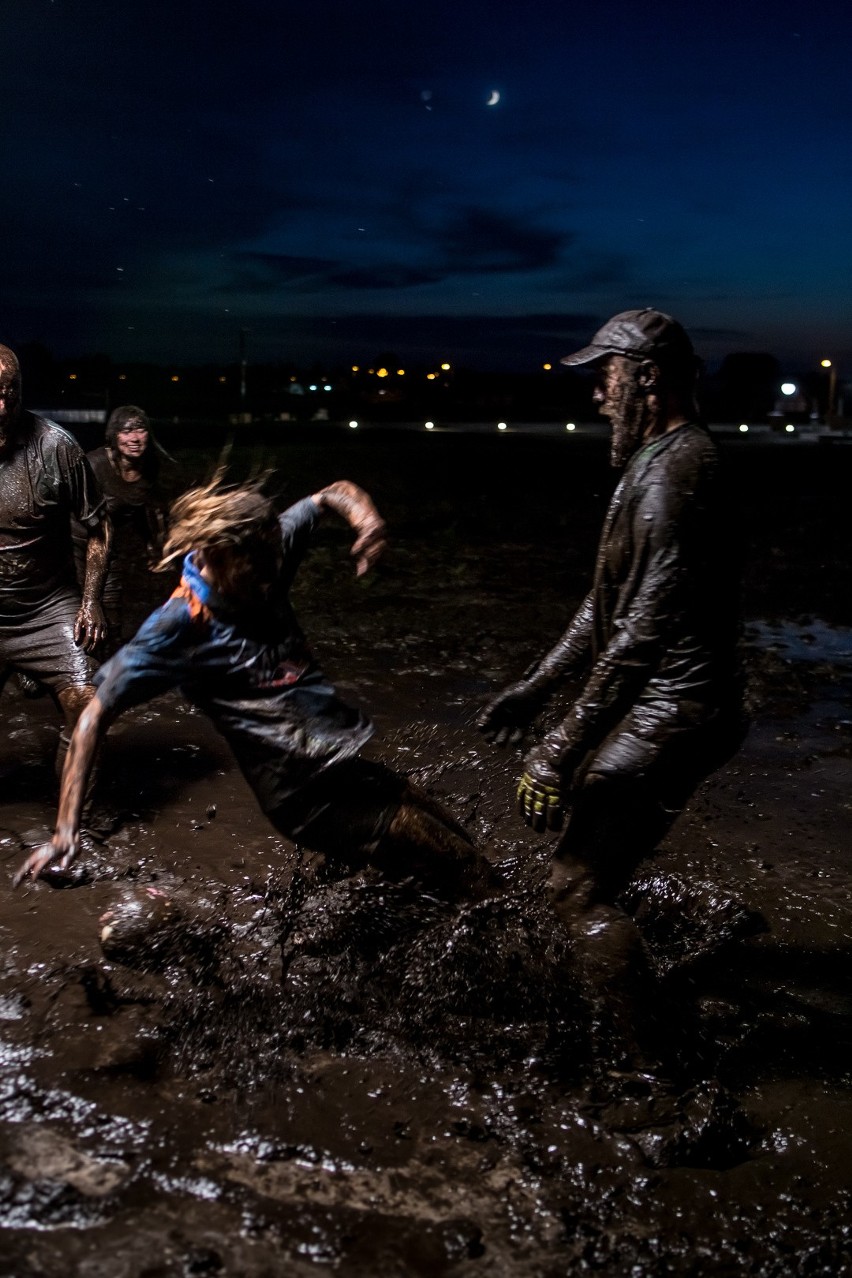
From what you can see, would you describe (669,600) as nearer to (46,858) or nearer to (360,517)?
(360,517)

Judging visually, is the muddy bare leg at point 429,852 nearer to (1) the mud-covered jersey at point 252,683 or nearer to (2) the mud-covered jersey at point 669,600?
(1) the mud-covered jersey at point 252,683

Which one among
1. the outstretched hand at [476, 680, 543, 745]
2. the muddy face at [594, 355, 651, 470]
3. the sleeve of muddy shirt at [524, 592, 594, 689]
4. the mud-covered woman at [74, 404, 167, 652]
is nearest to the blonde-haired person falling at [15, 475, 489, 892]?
the outstretched hand at [476, 680, 543, 745]

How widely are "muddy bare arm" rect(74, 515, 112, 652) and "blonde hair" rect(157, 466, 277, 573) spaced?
2.07m

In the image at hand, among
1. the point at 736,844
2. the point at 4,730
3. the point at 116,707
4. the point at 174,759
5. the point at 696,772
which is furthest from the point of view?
the point at 4,730

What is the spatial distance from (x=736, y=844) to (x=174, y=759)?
3.22 m

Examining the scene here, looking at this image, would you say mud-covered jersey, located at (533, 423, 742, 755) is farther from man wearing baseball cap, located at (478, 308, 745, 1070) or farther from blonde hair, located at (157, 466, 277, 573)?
blonde hair, located at (157, 466, 277, 573)

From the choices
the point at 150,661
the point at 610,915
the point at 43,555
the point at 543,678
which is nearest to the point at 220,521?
the point at 150,661

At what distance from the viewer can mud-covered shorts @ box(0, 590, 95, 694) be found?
535cm

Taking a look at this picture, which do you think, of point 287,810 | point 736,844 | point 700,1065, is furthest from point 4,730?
point 700,1065

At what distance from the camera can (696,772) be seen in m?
3.56

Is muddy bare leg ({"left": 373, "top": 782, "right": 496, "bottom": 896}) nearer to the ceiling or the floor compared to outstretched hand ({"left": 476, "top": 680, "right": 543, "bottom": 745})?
nearer to the floor

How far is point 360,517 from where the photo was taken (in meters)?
3.91

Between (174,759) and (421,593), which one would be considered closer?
(174,759)

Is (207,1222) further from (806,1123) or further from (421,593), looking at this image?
(421,593)
